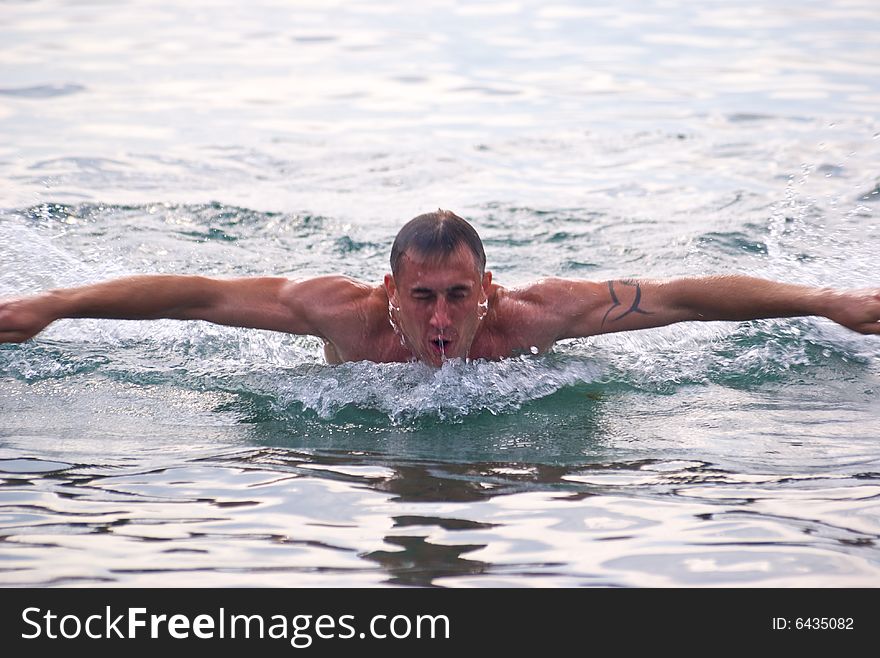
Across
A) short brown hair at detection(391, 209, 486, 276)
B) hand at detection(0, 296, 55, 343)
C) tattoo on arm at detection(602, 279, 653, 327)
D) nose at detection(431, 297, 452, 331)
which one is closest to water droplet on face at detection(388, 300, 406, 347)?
short brown hair at detection(391, 209, 486, 276)

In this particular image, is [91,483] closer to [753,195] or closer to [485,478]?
[485,478]

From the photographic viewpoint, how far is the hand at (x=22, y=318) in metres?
5.45

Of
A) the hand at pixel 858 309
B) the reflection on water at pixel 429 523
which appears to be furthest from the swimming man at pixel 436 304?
the reflection on water at pixel 429 523

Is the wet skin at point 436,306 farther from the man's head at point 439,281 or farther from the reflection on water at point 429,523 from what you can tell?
the reflection on water at point 429,523

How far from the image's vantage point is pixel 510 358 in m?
6.27

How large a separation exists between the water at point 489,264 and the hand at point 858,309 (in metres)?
0.43

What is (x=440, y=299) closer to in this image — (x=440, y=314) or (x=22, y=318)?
(x=440, y=314)

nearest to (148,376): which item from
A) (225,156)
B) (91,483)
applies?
(91,483)

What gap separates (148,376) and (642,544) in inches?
123

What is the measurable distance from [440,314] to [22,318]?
1.82 metres

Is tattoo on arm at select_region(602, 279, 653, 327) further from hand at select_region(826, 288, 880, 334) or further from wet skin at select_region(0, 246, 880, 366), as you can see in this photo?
hand at select_region(826, 288, 880, 334)

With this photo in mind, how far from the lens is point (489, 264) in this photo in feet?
29.6

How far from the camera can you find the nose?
226 inches

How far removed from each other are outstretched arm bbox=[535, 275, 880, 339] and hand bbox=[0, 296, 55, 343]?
2366 millimetres
